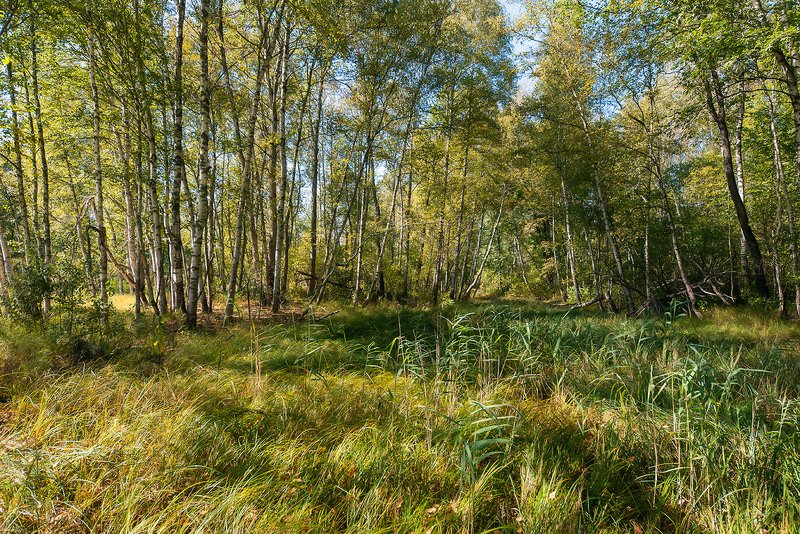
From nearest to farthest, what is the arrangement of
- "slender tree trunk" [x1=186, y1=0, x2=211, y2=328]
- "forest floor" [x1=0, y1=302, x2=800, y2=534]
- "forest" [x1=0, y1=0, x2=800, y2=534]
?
"forest floor" [x1=0, y1=302, x2=800, y2=534] → "forest" [x1=0, y1=0, x2=800, y2=534] → "slender tree trunk" [x1=186, y1=0, x2=211, y2=328]

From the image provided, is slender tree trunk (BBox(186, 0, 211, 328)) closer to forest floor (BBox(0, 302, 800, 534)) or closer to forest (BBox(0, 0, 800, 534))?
forest (BBox(0, 0, 800, 534))

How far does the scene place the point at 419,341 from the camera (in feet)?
Result: 11.0

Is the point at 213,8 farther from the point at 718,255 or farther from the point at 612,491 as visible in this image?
the point at 718,255

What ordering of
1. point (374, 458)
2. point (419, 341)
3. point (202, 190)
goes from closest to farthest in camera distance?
point (374, 458) → point (419, 341) → point (202, 190)

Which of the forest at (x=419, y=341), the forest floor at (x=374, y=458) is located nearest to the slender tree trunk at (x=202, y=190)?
the forest at (x=419, y=341)

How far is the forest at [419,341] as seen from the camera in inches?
60.7

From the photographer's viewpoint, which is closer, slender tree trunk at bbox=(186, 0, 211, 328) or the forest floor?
the forest floor

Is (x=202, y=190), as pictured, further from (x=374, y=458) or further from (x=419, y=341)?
(x=374, y=458)

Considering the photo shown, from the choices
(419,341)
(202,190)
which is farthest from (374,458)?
(202,190)

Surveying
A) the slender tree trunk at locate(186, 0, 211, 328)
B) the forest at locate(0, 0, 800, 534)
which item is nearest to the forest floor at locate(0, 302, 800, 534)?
the forest at locate(0, 0, 800, 534)

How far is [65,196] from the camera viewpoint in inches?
542

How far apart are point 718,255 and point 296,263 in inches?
698

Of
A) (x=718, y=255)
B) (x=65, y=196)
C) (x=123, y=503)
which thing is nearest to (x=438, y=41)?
(x=123, y=503)

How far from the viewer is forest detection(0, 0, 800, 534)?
1.54 meters
